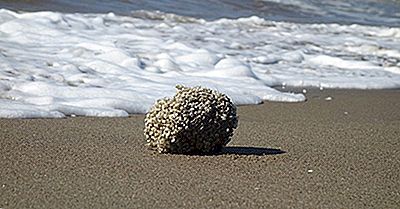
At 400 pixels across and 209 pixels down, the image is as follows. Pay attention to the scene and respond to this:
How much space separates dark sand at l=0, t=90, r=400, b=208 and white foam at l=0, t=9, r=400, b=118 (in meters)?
0.72

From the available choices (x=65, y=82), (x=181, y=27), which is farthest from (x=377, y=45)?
(x=65, y=82)

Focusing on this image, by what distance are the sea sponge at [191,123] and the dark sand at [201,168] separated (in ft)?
Answer: 0.21

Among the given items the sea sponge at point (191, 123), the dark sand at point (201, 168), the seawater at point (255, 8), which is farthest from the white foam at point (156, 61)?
the sea sponge at point (191, 123)

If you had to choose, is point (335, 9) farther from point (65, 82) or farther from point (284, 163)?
point (284, 163)

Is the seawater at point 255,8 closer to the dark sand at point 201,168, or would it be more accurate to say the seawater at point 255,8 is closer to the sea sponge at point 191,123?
the dark sand at point 201,168

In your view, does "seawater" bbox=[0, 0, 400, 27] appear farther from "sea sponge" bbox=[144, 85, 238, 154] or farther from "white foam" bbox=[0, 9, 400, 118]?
"sea sponge" bbox=[144, 85, 238, 154]

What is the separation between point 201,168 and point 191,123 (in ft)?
0.76

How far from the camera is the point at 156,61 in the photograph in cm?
731

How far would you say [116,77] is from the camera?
6297 mm

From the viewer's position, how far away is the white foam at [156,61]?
5312 mm

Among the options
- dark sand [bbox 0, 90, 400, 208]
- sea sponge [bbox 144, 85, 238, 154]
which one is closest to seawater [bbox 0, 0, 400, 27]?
dark sand [bbox 0, 90, 400, 208]

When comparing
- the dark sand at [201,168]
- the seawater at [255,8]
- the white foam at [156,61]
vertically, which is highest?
the dark sand at [201,168]

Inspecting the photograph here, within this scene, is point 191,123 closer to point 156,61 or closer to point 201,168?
point 201,168

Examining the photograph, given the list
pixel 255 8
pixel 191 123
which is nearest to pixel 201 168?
pixel 191 123
